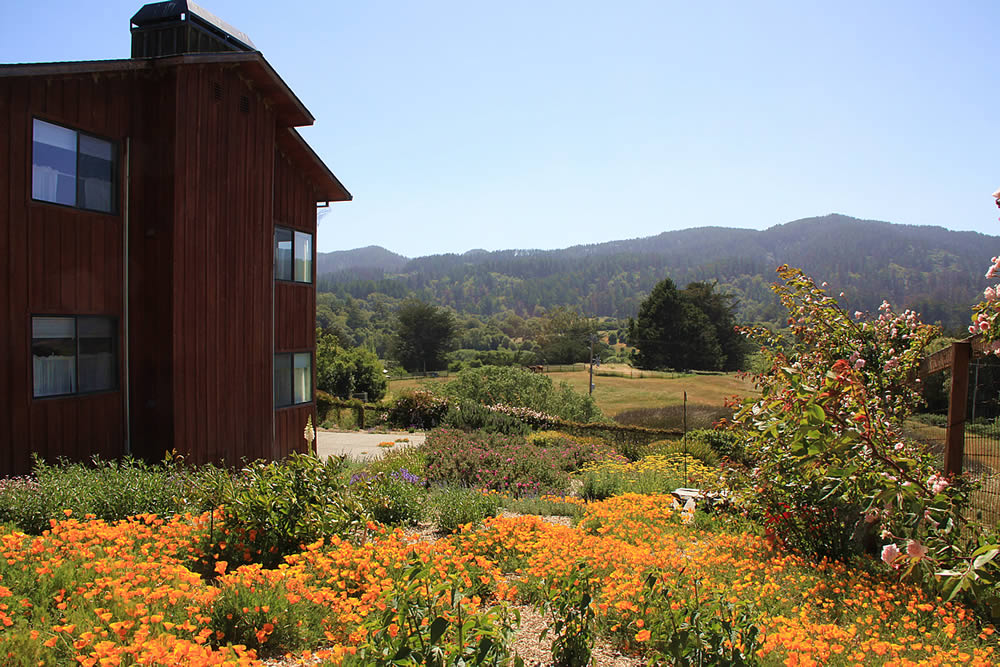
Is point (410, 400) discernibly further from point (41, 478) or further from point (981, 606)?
point (981, 606)

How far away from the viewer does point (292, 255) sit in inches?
496

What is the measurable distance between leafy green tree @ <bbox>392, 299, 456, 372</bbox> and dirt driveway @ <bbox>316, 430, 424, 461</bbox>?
62.2 meters

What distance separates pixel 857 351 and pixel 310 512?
5.55m

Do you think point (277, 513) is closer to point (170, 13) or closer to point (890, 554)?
point (890, 554)

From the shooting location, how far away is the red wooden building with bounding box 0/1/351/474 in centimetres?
780

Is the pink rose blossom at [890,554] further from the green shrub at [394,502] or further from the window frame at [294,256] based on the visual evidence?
the window frame at [294,256]

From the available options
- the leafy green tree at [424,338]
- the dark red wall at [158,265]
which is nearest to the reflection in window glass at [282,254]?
the dark red wall at [158,265]

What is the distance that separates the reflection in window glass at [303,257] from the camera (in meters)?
12.8

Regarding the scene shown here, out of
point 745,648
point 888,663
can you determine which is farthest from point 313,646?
point 888,663

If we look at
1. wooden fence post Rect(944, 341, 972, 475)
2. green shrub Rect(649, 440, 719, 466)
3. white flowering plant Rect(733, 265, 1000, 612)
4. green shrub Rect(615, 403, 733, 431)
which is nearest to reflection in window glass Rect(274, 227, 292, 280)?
white flowering plant Rect(733, 265, 1000, 612)

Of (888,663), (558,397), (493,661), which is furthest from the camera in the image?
(558,397)

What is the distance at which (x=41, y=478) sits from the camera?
6457mm

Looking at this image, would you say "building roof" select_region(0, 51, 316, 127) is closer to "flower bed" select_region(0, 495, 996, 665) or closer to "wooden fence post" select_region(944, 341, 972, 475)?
"flower bed" select_region(0, 495, 996, 665)

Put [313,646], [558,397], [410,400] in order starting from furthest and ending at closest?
[558,397] < [410,400] < [313,646]
